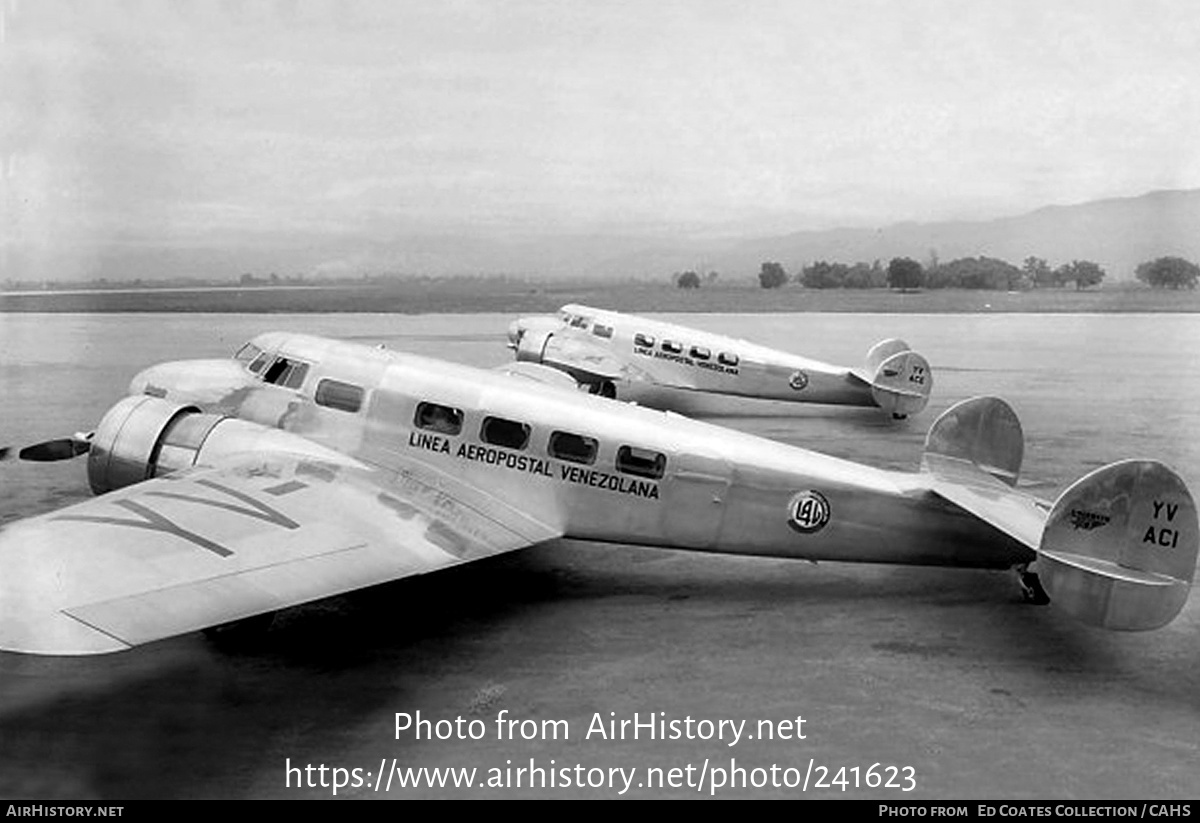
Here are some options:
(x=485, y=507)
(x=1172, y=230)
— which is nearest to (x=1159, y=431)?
(x=1172, y=230)

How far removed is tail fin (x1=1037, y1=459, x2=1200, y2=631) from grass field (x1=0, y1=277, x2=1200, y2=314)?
3.82 feet

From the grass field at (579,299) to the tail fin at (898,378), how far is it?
3.99 feet

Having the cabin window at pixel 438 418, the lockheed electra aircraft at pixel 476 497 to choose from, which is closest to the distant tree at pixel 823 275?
the lockheed electra aircraft at pixel 476 497

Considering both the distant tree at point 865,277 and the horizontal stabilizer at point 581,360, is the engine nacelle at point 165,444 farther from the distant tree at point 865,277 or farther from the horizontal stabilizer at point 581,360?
the horizontal stabilizer at point 581,360

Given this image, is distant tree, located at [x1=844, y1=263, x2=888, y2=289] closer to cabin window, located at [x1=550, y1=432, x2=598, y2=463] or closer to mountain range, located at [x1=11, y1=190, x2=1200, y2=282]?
mountain range, located at [x1=11, y1=190, x2=1200, y2=282]

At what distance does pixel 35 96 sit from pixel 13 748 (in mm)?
2277

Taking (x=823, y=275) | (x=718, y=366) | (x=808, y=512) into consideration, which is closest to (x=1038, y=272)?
(x=823, y=275)

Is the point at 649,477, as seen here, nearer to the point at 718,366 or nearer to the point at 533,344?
the point at 718,366

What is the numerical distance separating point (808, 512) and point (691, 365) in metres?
4.56

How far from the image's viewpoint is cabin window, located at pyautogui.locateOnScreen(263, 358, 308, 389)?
498 cm

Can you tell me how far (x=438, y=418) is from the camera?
454cm

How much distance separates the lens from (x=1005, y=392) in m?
6.21

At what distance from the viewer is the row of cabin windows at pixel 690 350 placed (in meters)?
8.36

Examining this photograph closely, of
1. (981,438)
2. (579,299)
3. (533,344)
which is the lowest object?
(981,438)
